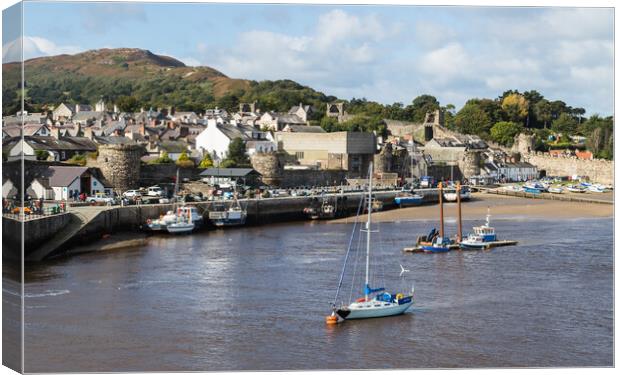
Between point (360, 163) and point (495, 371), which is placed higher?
point (360, 163)

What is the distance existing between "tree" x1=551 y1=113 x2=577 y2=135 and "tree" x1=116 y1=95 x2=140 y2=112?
56.5 feet

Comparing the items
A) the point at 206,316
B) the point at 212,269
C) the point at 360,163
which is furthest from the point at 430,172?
the point at 206,316

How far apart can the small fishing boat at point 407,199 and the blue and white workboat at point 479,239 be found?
23.2 feet

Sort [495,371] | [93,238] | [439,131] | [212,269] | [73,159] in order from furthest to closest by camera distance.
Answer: [439,131] < [73,159] < [93,238] < [212,269] < [495,371]

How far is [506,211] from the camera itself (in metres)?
22.9

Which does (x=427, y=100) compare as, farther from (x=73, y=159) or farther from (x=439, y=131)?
(x=73, y=159)

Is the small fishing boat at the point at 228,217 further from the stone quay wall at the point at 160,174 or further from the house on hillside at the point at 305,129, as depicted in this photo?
the house on hillside at the point at 305,129

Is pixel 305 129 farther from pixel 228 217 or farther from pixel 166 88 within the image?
pixel 228 217

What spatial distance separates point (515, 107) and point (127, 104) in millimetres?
15818

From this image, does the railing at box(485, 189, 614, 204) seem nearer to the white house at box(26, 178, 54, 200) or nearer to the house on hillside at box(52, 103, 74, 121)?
the white house at box(26, 178, 54, 200)

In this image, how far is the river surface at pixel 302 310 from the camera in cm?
926

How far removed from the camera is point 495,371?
28.5ft

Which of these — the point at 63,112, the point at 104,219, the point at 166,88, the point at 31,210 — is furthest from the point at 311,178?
the point at 166,88

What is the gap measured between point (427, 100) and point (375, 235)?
27.5 metres
